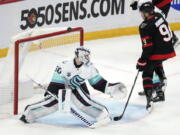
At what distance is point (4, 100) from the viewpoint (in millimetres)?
6289

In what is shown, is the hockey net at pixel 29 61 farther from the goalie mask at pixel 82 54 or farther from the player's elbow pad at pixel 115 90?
the player's elbow pad at pixel 115 90

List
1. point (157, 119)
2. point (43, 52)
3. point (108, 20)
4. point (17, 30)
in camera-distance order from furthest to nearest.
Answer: point (108, 20), point (17, 30), point (43, 52), point (157, 119)

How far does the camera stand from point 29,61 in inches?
247

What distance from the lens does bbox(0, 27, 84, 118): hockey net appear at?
237 inches

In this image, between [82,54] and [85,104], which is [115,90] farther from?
[82,54]

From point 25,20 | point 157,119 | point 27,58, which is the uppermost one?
point 25,20

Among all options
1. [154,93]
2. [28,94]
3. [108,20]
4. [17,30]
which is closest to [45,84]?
[28,94]

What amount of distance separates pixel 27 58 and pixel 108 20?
329 centimetres

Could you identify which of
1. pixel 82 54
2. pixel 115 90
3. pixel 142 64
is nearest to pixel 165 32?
pixel 142 64

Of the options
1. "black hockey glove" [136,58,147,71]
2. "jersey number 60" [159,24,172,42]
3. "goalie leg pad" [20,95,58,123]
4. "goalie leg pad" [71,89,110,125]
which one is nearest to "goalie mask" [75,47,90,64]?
"goalie leg pad" [71,89,110,125]

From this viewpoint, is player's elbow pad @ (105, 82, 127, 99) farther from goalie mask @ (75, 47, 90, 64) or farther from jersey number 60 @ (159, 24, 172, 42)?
jersey number 60 @ (159, 24, 172, 42)

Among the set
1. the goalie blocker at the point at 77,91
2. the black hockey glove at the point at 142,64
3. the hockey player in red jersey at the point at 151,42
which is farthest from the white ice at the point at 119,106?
the black hockey glove at the point at 142,64

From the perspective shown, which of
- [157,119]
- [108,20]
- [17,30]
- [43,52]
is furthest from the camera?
[108,20]

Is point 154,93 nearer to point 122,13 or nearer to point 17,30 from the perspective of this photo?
point 17,30
